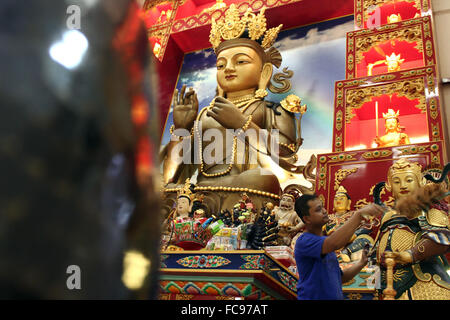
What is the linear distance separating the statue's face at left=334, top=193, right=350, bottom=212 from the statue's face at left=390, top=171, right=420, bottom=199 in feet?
1.34

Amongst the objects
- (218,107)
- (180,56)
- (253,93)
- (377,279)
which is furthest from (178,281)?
(180,56)

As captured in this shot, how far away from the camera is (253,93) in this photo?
5.25m

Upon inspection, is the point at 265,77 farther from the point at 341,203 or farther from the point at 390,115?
the point at 341,203

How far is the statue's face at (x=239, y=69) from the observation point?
516 centimetres

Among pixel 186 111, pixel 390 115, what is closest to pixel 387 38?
pixel 390 115

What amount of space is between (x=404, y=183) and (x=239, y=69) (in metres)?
3.03

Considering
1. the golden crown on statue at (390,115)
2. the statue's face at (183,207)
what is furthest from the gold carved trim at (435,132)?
the statue's face at (183,207)

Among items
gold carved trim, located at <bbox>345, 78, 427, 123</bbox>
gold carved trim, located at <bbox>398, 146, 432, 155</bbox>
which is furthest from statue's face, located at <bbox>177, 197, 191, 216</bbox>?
gold carved trim, located at <bbox>398, 146, 432, 155</bbox>

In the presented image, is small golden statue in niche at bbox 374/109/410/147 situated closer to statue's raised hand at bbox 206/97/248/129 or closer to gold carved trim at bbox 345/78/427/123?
gold carved trim at bbox 345/78/427/123

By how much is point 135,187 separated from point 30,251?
60mm

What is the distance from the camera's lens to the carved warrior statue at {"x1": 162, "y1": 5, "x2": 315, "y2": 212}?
4.33m

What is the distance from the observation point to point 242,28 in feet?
17.6

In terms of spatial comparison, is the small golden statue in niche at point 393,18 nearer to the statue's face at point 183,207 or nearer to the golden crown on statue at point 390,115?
the golden crown on statue at point 390,115

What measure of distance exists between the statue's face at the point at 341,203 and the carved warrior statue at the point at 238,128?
3.88 ft
